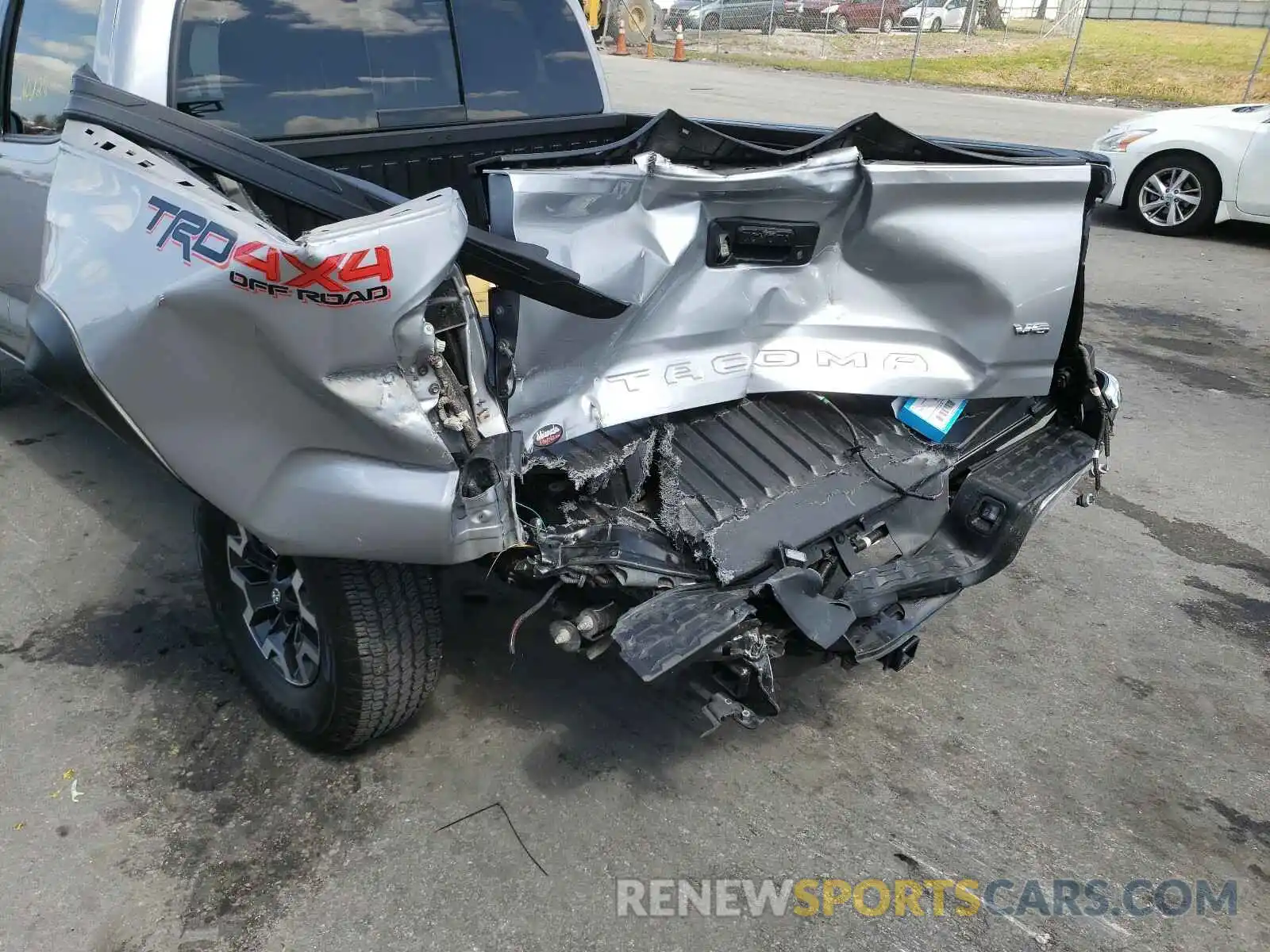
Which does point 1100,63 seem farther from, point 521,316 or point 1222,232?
point 521,316

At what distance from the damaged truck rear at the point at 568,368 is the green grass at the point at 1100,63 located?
18180 millimetres

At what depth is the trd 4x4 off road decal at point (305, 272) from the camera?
1953 mm

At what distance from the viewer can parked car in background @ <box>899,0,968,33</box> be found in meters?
28.0

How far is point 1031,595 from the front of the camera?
12.2 feet

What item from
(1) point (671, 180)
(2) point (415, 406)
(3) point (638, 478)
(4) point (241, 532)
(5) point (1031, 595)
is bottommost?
(5) point (1031, 595)

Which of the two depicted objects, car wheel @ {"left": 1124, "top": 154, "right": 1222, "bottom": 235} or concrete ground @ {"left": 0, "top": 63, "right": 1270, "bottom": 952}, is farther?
car wheel @ {"left": 1124, "top": 154, "right": 1222, "bottom": 235}

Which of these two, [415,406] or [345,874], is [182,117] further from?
[345,874]

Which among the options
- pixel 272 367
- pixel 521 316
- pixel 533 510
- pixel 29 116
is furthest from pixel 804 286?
pixel 29 116

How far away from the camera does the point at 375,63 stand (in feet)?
11.8

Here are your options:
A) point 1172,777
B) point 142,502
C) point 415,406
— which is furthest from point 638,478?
point 142,502

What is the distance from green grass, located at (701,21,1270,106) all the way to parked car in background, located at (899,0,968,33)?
35.6 inches

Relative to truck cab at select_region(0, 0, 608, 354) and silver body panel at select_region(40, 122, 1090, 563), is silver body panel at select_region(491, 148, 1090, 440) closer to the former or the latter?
silver body panel at select_region(40, 122, 1090, 563)

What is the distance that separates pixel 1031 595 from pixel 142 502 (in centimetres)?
371

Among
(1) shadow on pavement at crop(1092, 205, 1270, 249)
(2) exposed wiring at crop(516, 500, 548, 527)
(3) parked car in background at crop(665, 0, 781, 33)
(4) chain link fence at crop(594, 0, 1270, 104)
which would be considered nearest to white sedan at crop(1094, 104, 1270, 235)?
(1) shadow on pavement at crop(1092, 205, 1270, 249)
